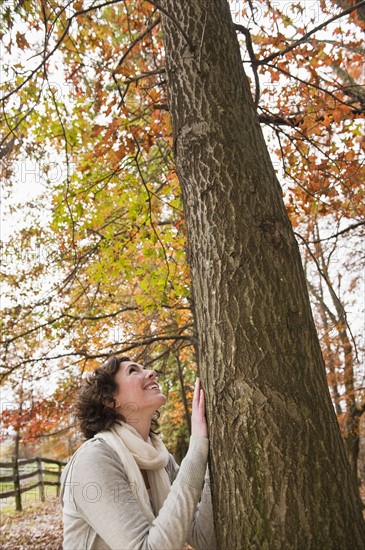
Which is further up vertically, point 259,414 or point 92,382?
point 92,382

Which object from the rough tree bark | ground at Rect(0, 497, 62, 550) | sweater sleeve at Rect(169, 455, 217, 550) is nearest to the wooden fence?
ground at Rect(0, 497, 62, 550)

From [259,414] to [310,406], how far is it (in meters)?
0.19

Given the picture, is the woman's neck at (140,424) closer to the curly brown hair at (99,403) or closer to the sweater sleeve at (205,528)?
the curly brown hair at (99,403)

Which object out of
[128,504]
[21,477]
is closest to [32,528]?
[21,477]

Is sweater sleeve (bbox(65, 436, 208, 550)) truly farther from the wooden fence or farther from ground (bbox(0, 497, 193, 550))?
the wooden fence

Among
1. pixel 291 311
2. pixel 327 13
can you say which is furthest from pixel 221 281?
pixel 327 13

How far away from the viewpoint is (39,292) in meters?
7.97

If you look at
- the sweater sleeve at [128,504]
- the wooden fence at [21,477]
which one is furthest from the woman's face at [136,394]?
the wooden fence at [21,477]

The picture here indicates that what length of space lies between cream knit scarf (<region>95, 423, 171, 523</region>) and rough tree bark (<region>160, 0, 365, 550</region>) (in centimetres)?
42

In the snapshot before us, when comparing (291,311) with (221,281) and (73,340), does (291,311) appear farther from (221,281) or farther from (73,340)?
(73,340)

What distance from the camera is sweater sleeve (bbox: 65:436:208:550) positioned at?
170 cm

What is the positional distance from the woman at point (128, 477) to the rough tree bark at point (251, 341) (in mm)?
137

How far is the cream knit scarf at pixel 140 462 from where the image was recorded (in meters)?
2.02

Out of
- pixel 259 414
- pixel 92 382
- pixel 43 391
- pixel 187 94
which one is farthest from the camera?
pixel 43 391
